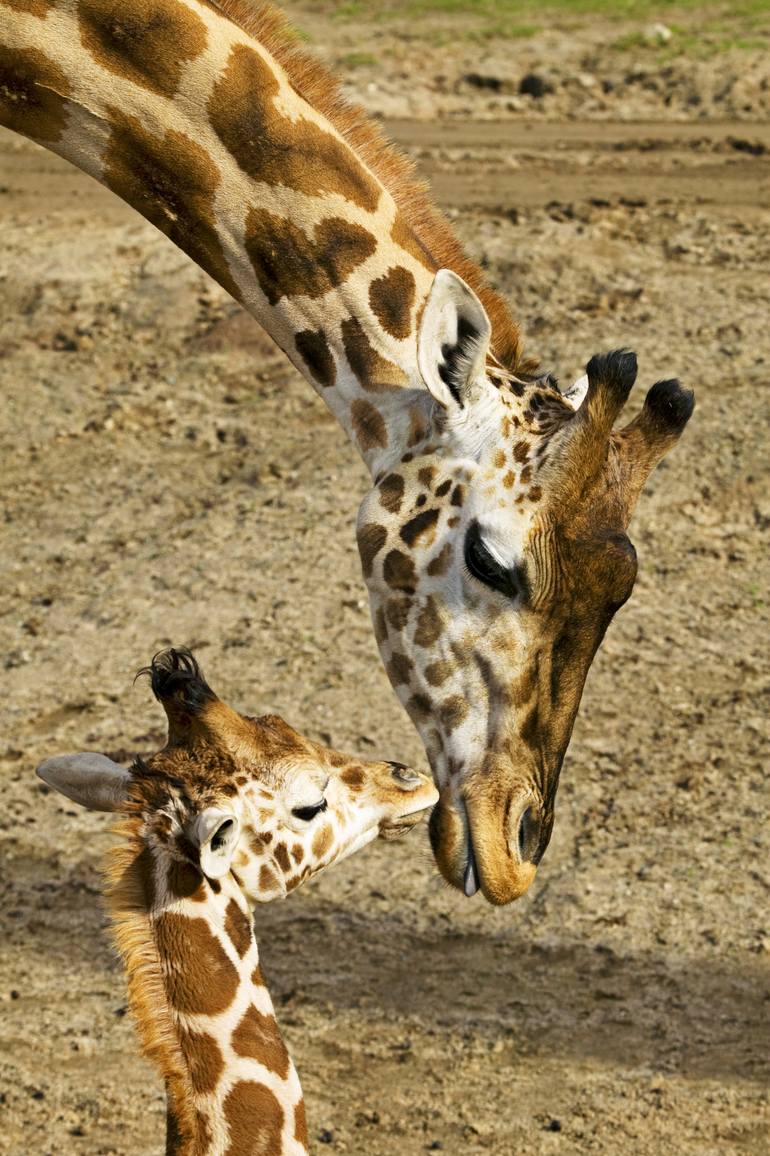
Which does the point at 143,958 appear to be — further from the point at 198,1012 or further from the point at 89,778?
the point at 89,778

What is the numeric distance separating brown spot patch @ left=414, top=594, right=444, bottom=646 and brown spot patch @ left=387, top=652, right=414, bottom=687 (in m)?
0.08

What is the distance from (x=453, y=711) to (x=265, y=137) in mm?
1915

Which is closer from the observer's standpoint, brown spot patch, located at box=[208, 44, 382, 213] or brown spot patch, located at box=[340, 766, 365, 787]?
brown spot patch, located at box=[340, 766, 365, 787]

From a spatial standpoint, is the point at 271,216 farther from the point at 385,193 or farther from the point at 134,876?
the point at 134,876

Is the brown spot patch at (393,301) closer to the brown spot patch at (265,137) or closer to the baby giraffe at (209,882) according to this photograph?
the brown spot patch at (265,137)

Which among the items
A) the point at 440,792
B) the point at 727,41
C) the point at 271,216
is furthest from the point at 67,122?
the point at 727,41

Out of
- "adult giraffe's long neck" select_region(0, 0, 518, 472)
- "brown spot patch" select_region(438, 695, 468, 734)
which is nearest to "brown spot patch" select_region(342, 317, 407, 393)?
"adult giraffe's long neck" select_region(0, 0, 518, 472)

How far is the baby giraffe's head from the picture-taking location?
4.25 meters

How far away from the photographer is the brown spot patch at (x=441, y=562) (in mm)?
4828

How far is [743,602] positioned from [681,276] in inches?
146

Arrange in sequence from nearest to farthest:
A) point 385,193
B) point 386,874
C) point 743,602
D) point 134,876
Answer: point 134,876 < point 385,193 < point 386,874 < point 743,602

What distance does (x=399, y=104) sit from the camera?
16062 millimetres

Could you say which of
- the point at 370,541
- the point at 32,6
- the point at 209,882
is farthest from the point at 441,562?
the point at 32,6

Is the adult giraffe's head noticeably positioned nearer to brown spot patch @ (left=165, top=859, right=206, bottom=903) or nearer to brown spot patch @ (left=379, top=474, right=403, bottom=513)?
brown spot patch @ (left=379, top=474, right=403, bottom=513)
